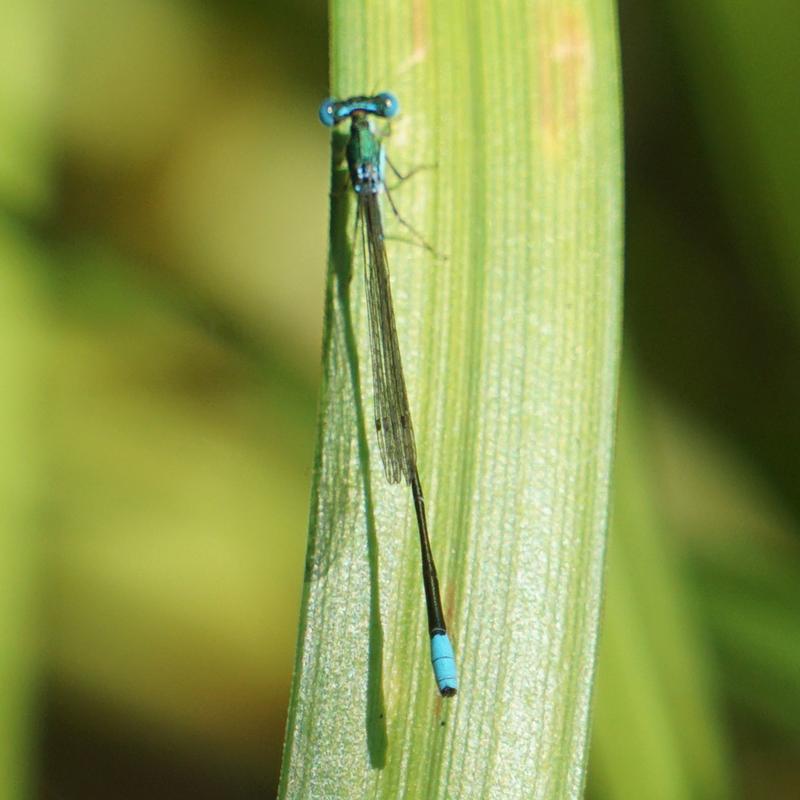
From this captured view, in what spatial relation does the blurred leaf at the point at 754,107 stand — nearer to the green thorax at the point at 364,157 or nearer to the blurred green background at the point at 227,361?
the blurred green background at the point at 227,361

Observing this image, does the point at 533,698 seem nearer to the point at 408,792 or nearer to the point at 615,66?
the point at 408,792

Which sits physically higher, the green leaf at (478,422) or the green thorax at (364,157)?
the green thorax at (364,157)

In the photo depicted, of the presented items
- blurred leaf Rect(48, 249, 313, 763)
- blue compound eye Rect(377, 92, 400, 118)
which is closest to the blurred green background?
blurred leaf Rect(48, 249, 313, 763)

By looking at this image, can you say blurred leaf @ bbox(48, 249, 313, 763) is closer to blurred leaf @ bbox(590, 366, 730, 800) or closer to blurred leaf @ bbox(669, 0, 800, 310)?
blurred leaf @ bbox(590, 366, 730, 800)

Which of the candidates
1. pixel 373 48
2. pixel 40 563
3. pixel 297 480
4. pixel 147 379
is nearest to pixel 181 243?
pixel 147 379

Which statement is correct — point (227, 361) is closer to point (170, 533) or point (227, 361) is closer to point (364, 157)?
point (170, 533)

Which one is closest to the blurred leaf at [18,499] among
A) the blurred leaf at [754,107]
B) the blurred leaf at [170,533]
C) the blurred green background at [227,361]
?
the blurred green background at [227,361]
